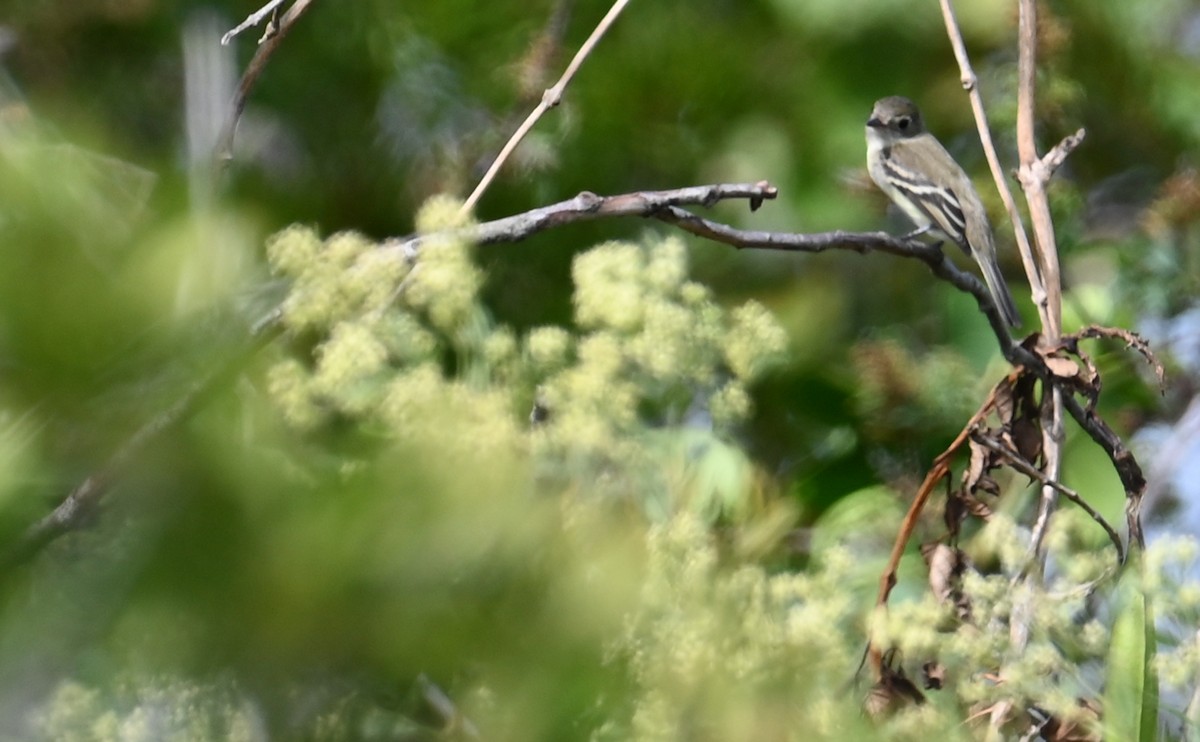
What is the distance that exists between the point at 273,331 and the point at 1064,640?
430mm

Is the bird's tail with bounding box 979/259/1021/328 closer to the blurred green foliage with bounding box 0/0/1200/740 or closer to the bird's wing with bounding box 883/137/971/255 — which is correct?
the bird's wing with bounding box 883/137/971/255

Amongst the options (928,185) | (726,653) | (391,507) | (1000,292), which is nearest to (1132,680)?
(726,653)

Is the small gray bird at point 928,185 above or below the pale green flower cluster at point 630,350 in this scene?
above

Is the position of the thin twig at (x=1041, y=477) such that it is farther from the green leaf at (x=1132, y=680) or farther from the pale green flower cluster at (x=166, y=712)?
the pale green flower cluster at (x=166, y=712)

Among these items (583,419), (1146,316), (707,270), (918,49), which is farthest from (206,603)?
(1146,316)

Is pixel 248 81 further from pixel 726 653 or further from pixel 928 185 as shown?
pixel 928 185

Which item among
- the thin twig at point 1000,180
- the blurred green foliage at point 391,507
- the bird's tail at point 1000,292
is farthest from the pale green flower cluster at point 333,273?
the bird's tail at point 1000,292

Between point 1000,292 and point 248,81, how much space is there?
126 centimetres

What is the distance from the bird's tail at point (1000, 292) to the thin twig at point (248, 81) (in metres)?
0.92

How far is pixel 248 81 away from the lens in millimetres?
Answer: 898

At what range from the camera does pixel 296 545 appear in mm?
404

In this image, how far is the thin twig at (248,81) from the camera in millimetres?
820

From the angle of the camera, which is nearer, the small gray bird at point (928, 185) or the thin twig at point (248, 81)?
the thin twig at point (248, 81)

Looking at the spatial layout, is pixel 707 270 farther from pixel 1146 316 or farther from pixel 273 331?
pixel 273 331
